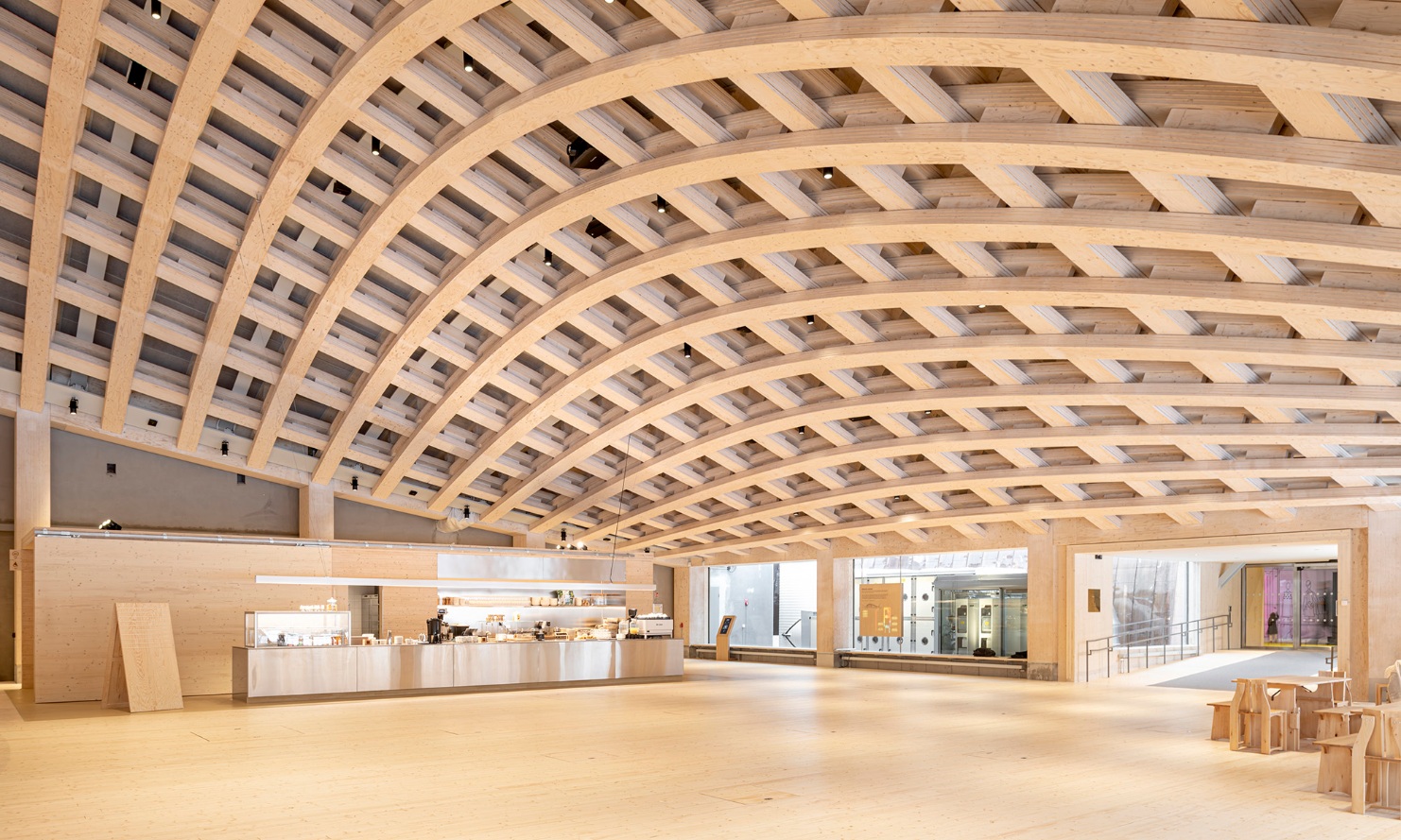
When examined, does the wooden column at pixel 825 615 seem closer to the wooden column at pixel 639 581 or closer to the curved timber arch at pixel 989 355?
the wooden column at pixel 639 581

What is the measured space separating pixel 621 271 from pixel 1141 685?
13.6 metres

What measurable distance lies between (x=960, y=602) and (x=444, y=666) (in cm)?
1288

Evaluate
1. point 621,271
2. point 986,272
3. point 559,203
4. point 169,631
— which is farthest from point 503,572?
point 986,272

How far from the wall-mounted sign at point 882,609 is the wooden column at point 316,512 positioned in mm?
12681

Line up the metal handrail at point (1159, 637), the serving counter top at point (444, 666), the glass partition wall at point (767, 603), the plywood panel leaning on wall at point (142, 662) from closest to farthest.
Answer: the plywood panel leaning on wall at point (142, 662) → the serving counter top at point (444, 666) → the metal handrail at point (1159, 637) → the glass partition wall at point (767, 603)

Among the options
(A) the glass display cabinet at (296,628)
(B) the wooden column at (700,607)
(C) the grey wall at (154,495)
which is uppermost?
(C) the grey wall at (154,495)

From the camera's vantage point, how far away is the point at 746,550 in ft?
89.7

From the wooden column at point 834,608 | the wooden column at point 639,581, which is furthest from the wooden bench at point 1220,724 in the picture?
the wooden column at point 834,608

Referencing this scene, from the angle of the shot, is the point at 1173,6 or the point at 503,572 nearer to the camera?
the point at 1173,6

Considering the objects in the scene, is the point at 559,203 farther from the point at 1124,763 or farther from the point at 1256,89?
the point at 1124,763

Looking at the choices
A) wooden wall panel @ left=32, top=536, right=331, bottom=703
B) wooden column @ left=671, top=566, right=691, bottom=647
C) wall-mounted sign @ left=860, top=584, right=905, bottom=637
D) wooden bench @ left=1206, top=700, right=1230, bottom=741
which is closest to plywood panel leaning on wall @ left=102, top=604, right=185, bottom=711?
wooden wall panel @ left=32, top=536, right=331, bottom=703

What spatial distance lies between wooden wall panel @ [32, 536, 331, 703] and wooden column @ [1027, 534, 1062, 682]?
46.3 ft

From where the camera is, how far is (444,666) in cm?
1698

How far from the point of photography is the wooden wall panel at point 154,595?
14914mm
